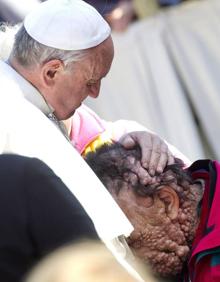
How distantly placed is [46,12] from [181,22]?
1.71 meters

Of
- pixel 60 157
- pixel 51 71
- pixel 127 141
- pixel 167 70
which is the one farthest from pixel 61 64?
pixel 167 70

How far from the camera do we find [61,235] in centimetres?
133

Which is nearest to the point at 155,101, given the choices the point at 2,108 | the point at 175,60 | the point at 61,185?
the point at 175,60

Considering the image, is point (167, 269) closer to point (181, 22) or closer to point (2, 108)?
point (2, 108)

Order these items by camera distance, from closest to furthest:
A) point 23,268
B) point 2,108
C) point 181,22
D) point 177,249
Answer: point 23,268 < point 2,108 < point 177,249 < point 181,22

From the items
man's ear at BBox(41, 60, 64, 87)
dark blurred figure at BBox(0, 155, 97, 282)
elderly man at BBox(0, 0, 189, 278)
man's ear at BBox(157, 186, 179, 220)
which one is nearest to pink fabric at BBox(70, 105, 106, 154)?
elderly man at BBox(0, 0, 189, 278)

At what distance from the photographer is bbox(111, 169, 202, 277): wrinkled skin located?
79.0 inches

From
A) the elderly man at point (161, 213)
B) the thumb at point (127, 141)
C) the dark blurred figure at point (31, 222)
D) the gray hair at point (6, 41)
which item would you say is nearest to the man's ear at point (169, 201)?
the elderly man at point (161, 213)

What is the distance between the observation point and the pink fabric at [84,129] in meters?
2.32

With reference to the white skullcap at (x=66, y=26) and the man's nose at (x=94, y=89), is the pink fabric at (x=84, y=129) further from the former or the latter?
the white skullcap at (x=66, y=26)

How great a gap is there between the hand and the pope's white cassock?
0.25 m

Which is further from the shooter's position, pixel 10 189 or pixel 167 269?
pixel 167 269

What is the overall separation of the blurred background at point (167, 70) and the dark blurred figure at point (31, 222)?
96.7 inches

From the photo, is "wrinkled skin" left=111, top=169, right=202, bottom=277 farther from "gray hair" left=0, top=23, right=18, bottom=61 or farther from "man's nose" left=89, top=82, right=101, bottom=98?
"gray hair" left=0, top=23, right=18, bottom=61
